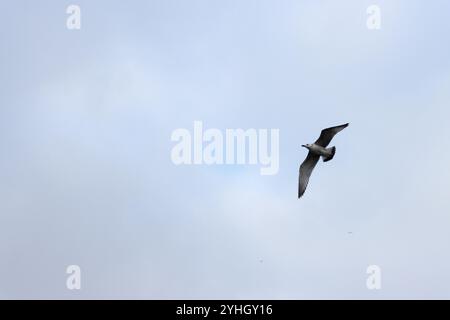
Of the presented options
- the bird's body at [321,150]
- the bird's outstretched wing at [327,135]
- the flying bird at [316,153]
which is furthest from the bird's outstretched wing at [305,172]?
the bird's outstretched wing at [327,135]

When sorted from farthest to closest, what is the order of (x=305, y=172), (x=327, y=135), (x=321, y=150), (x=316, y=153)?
(x=305, y=172) < (x=316, y=153) < (x=321, y=150) < (x=327, y=135)

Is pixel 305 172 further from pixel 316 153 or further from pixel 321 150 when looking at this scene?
pixel 321 150

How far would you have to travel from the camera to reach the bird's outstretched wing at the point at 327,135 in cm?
2879

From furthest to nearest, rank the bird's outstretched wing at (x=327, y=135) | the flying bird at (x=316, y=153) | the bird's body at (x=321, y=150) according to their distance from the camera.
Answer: the bird's body at (x=321, y=150) → the flying bird at (x=316, y=153) → the bird's outstretched wing at (x=327, y=135)

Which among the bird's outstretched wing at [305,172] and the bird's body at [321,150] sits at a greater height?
the bird's body at [321,150]

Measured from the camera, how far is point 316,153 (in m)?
29.8

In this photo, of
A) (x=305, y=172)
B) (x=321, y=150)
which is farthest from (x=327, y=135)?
(x=305, y=172)

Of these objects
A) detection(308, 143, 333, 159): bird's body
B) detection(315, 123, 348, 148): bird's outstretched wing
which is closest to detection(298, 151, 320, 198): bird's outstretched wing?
detection(308, 143, 333, 159): bird's body

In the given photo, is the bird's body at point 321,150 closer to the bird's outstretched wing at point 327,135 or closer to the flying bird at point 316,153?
the flying bird at point 316,153

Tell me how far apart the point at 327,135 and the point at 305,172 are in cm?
230
